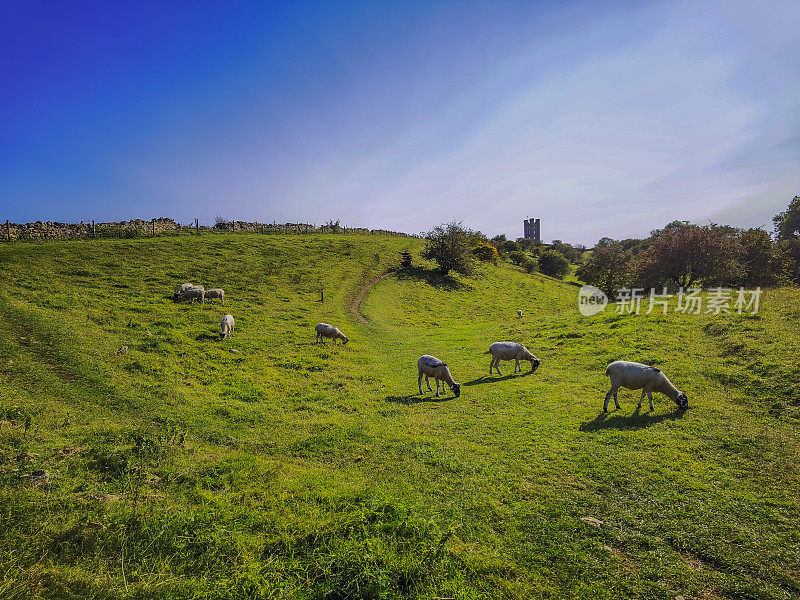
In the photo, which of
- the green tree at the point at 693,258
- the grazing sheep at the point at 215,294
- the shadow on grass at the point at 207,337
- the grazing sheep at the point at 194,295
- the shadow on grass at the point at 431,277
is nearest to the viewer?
the shadow on grass at the point at 207,337

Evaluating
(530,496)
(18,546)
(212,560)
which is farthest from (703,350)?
(18,546)

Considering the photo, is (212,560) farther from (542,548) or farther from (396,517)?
(542,548)

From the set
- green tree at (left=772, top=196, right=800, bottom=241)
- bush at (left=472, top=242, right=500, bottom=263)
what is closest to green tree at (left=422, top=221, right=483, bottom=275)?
bush at (left=472, top=242, right=500, bottom=263)

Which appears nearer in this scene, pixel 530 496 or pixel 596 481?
pixel 530 496

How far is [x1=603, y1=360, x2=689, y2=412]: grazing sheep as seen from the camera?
44.5 feet

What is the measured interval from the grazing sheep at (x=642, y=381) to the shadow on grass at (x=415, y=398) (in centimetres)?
681

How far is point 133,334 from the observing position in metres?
21.6

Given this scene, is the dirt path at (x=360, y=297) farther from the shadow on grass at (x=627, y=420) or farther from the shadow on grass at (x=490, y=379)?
the shadow on grass at (x=627, y=420)

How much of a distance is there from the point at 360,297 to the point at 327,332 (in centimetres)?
1844

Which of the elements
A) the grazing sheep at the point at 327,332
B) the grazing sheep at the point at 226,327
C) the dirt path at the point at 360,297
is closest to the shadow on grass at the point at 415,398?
the grazing sheep at the point at 327,332

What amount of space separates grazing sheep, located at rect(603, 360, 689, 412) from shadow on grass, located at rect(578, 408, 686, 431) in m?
0.44

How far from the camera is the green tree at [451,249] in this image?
5884 cm

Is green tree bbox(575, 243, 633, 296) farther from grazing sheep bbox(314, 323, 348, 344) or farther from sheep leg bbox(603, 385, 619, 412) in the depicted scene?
grazing sheep bbox(314, 323, 348, 344)

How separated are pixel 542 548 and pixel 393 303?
3733 cm
